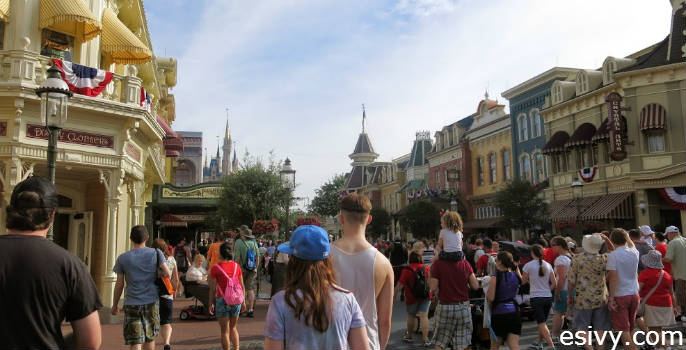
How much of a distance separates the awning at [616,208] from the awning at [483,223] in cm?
1001

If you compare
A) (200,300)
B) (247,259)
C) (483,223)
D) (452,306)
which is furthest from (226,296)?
(483,223)

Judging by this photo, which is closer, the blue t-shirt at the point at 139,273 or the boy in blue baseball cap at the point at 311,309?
the boy in blue baseball cap at the point at 311,309

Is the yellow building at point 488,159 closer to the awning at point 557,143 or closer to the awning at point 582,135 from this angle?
the awning at point 557,143

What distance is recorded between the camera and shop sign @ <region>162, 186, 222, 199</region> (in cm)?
2512

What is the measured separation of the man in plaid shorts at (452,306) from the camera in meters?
6.30

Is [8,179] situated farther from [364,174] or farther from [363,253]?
[364,174]

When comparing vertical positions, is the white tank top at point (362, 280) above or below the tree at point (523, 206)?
below

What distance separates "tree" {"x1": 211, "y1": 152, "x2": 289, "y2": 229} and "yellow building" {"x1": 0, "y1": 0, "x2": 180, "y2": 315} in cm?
1109

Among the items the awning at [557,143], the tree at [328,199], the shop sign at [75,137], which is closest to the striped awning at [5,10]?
the shop sign at [75,137]

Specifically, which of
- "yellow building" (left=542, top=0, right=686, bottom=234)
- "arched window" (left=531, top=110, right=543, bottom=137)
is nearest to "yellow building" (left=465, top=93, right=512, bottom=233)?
"arched window" (left=531, top=110, right=543, bottom=137)

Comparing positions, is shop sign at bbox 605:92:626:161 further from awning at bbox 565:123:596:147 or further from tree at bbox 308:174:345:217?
tree at bbox 308:174:345:217

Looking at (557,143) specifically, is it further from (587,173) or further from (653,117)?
(653,117)

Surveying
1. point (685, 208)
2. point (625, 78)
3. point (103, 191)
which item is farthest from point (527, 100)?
point (103, 191)

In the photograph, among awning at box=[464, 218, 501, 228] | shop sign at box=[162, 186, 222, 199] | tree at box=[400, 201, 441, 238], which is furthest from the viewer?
tree at box=[400, 201, 441, 238]
